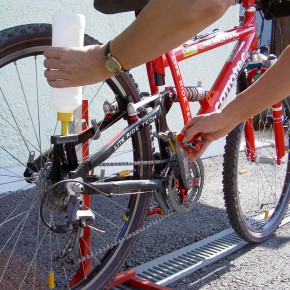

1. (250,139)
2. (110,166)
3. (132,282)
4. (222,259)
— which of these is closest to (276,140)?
(250,139)

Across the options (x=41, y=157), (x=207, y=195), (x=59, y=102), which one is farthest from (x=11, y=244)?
(x=207, y=195)

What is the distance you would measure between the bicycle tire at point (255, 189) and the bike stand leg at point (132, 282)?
0.76 meters

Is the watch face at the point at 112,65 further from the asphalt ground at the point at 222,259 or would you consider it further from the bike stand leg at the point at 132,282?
the asphalt ground at the point at 222,259

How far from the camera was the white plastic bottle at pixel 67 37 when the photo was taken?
1.59m

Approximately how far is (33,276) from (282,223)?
1822mm

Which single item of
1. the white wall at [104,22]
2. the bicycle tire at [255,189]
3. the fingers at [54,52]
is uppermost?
the white wall at [104,22]

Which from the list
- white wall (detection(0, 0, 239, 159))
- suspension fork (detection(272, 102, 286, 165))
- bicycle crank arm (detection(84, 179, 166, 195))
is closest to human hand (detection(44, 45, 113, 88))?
bicycle crank arm (detection(84, 179, 166, 195))

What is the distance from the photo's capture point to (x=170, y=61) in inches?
92.4

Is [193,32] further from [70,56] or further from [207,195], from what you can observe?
[207,195]

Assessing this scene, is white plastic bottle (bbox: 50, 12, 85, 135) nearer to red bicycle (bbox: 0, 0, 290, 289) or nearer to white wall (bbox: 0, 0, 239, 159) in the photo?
red bicycle (bbox: 0, 0, 290, 289)

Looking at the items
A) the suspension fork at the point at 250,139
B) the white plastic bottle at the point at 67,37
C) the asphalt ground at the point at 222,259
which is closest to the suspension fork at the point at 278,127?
the suspension fork at the point at 250,139

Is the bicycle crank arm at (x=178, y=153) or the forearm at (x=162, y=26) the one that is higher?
Answer: the forearm at (x=162, y=26)

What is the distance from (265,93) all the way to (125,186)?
0.79 metres

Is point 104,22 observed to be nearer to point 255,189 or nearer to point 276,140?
point 276,140
